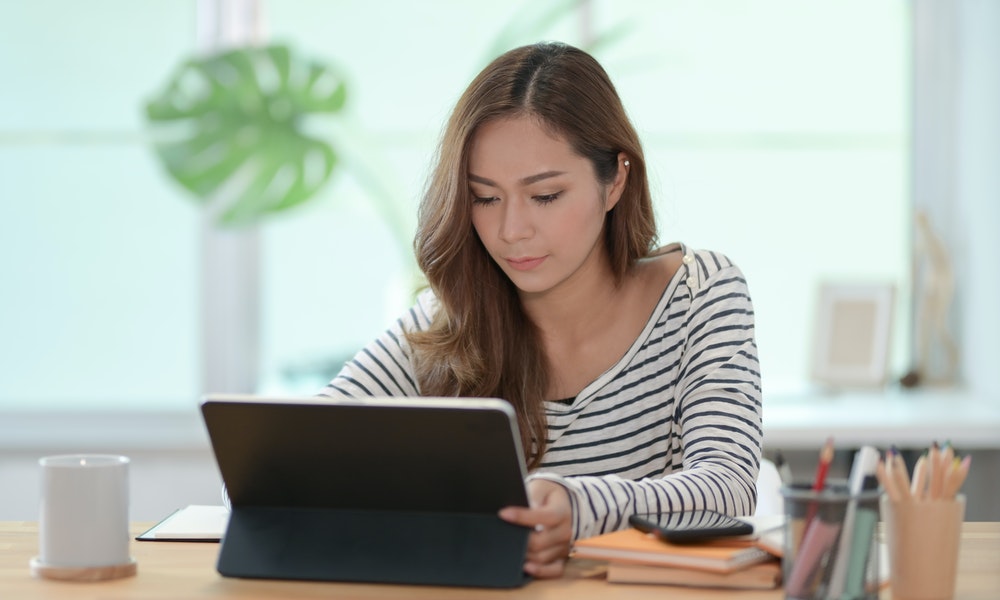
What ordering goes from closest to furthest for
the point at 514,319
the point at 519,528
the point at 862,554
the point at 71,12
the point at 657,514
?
the point at 862,554, the point at 519,528, the point at 657,514, the point at 514,319, the point at 71,12

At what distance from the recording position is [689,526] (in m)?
1.14

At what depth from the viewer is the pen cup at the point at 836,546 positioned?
3.18 ft

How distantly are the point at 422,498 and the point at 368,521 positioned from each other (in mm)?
62

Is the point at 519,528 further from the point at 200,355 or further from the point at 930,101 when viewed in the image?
the point at 930,101

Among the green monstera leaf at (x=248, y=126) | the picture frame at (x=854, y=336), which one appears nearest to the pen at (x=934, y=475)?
the picture frame at (x=854, y=336)

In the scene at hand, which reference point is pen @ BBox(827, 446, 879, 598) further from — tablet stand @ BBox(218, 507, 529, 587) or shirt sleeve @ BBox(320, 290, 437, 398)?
shirt sleeve @ BBox(320, 290, 437, 398)

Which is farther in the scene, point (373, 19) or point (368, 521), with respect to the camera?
point (373, 19)

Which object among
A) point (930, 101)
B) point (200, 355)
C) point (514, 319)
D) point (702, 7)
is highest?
point (702, 7)

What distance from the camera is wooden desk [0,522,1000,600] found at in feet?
3.40

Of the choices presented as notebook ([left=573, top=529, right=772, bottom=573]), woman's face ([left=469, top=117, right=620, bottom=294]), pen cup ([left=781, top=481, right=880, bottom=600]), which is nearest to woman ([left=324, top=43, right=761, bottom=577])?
woman's face ([left=469, top=117, right=620, bottom=294])

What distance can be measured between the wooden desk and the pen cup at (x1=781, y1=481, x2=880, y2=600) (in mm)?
60

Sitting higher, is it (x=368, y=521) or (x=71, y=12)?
(x=71, y=12)

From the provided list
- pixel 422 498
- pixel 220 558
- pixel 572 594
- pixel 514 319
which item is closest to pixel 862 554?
pixel 572 594

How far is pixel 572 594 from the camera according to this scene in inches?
40.9
